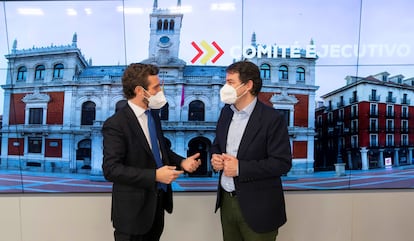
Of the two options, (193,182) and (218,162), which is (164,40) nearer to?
(193,182)

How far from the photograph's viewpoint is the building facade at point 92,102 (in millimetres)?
2777

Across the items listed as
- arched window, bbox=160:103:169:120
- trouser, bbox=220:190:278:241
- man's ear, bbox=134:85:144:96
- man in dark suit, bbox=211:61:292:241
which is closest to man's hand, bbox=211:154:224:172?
man in dark suit, bbox=211:61:292:241

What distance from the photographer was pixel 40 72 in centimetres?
285

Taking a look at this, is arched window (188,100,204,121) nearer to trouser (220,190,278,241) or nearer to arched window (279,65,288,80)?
arched window (279,65,288,80)

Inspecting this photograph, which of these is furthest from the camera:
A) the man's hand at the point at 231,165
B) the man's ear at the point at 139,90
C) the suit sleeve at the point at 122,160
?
the man's ear at the point at 139,90

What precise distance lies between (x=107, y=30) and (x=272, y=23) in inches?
63.6

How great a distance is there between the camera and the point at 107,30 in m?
2.69

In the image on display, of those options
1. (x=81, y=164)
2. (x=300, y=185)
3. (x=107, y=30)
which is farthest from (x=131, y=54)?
(x=300, y=185)

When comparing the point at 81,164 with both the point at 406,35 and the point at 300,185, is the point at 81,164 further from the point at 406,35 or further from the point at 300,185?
the point at 406,35

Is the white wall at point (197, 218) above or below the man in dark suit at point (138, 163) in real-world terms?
below

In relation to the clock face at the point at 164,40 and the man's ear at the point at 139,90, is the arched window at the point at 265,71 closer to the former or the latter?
the clock face at the point at 164,40

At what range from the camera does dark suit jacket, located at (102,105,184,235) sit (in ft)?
4.91

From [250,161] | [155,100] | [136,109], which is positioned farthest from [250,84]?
[136,109]

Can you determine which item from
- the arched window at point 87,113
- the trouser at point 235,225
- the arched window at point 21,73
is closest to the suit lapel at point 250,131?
the trouser at point 235,225
